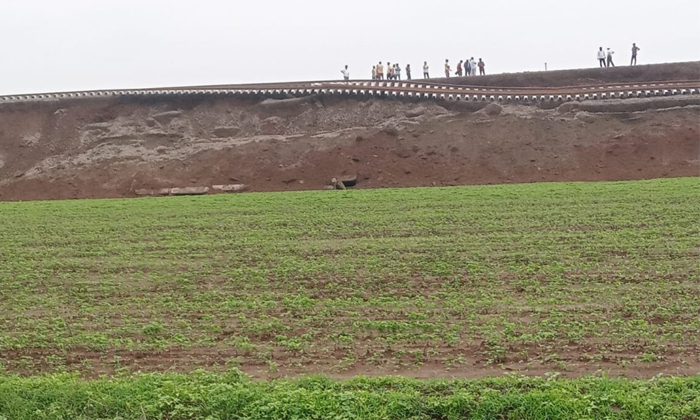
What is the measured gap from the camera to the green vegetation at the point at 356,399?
548cm

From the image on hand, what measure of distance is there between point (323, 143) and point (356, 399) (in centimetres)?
1989

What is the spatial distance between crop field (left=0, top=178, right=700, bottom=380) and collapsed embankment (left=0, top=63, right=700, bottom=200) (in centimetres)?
625

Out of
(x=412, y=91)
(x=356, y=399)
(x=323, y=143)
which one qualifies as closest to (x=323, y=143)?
(x=323, y=143)

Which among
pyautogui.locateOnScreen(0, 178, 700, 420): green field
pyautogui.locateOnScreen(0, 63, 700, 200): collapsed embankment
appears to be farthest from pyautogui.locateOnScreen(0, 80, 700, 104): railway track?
pyautogui.locateOnScreen(0, 178, 700, 420): green field

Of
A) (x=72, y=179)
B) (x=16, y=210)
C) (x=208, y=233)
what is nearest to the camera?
(x=208, y=233)

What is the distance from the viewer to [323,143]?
25141mm

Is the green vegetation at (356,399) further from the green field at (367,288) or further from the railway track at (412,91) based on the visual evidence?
the railway track at (412,91)

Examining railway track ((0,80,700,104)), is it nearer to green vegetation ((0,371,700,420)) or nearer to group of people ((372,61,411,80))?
group of people ((372,61,411,80))

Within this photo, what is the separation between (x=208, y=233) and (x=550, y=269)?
7351mm

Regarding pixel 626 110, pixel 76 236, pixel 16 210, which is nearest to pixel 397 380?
pixel 76 236

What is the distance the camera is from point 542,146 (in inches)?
922

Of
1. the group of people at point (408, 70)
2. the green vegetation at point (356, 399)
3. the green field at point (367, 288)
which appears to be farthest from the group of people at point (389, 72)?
the green vegetation at point (356, 399)

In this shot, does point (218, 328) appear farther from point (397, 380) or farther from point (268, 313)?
point (397, 380)

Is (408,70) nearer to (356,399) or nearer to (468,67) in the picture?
(468,67)
